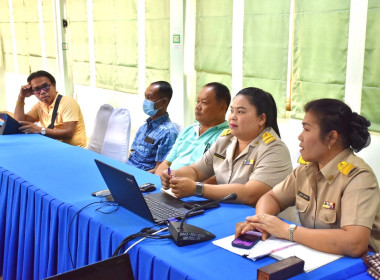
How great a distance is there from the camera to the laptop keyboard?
1.88 meters

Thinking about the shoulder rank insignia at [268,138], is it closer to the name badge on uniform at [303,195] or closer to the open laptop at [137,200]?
the name badge on uniform at [303,195]

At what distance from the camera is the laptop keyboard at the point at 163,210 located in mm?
1875

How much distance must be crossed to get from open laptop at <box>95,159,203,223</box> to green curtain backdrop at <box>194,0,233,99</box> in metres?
2.12

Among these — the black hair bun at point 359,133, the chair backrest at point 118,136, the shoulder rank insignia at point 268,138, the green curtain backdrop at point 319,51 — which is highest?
the green curtain backdrop at point 319,51

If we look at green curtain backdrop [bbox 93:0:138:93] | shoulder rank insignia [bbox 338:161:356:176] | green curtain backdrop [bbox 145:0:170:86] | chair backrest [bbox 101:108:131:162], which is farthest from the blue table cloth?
green curtain backdrop [bbox 93:0:138:93]

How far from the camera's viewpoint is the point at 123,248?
65.4 inches

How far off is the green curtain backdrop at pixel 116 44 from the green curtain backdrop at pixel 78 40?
0.28m

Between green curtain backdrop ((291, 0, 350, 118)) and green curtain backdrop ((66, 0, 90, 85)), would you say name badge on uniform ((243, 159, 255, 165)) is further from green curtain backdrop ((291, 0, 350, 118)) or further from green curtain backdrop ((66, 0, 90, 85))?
green curtain backdrop ((66, 0, 90, 85))

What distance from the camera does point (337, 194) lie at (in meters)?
1.69

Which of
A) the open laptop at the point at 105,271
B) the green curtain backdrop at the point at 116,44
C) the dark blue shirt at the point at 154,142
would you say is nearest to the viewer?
the open laptop at the point at 105,271

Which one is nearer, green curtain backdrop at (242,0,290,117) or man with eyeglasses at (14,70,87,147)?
green curtain backdrop at (242,0,290,117)

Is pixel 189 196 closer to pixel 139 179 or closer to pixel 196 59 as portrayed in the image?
pixel 139 179

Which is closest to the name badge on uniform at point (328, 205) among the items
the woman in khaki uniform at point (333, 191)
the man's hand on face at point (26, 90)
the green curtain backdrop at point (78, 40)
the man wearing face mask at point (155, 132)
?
the woman in khaki uniform at point (333, 191)

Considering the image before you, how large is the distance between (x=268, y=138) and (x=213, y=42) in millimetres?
2045
